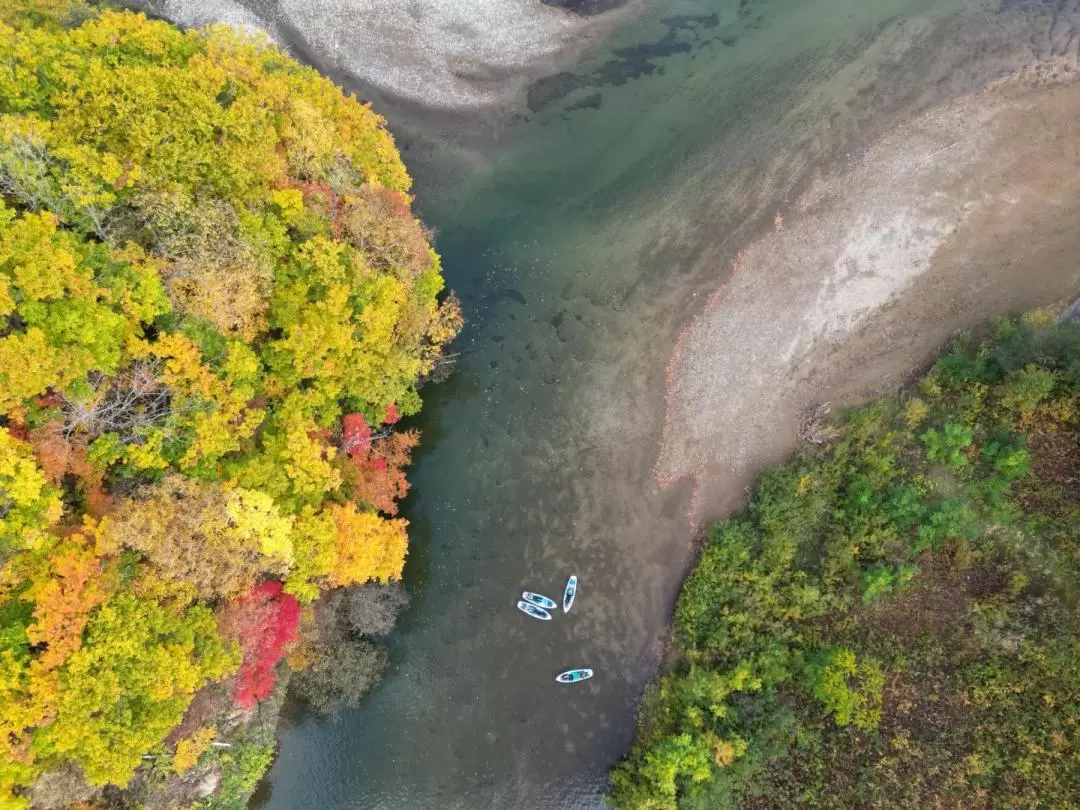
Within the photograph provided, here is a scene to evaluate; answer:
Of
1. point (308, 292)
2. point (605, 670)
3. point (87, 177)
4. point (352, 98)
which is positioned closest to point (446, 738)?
point (605, 670)

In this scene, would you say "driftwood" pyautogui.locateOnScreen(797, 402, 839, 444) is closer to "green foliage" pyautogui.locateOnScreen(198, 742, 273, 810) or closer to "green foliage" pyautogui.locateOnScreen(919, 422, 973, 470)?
"green foliage" pyautogui.locateOnScreen(919, 422, 973, 470)

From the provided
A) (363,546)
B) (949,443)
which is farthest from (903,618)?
(363,546)

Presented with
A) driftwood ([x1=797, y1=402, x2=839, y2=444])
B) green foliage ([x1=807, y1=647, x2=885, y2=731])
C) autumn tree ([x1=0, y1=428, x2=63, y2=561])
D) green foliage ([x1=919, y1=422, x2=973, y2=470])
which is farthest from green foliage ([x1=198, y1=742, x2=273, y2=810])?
green foliage ([x1=919, y1=422, x2=973, y2=470])

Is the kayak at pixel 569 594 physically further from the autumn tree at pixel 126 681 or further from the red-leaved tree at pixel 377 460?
the autumn tree at pixel 126 681

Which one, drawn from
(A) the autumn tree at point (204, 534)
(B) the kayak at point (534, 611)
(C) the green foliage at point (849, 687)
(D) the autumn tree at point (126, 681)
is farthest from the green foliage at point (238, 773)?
(C) the green foliage at point (849, 687)

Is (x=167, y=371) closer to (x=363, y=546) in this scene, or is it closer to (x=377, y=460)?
(x=363, y=546)

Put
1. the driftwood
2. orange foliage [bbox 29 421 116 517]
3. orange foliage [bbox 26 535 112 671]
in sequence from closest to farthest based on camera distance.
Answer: orange foliage [bbox 26 535 112 671]
orange foliage [bbox 29 421 116 517]
the driftwood

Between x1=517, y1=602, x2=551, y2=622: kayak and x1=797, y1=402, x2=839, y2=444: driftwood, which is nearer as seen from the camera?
x1=797, y1=402, x2=839, y2=444: driftwood
